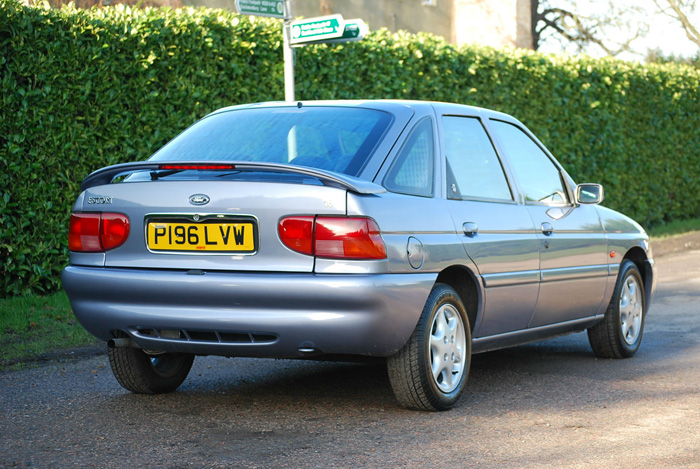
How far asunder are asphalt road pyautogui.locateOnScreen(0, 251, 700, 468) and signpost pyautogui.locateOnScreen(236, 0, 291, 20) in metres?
3.41

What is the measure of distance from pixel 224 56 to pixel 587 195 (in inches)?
211

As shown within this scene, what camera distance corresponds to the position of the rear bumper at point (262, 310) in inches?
194

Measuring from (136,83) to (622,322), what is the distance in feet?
17.6

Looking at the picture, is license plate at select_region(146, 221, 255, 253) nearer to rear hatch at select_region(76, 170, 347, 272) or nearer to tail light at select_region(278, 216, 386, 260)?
rear hatch at select_region(76, 170, 347, 272)

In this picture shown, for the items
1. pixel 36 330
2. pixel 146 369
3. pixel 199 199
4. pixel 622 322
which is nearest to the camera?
pixel 199 199

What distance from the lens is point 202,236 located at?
513 centimetres

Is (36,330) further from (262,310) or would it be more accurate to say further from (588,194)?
(588,194)

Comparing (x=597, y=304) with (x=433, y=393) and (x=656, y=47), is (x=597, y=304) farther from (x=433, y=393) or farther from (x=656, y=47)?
(x=656, y=47)

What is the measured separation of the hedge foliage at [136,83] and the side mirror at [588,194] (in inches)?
191

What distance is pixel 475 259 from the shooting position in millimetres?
5797

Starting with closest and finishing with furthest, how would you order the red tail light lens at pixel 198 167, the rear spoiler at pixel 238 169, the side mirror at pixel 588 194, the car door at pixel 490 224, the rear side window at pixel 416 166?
1. the rear spoiler at pixel 238 169
2. the red tail light lens at pixel 198 167
3. the rear side window at pixel 416 166
4. the car door at pixel 490 224
5. the side mirror at pixel 588 194

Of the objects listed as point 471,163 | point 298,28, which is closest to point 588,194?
point 471,163

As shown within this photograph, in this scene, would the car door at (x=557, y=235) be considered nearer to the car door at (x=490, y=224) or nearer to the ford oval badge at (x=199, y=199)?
the car door at (x=490, y=224)

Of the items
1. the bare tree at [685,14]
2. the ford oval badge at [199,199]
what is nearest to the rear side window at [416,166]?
the ford oval badge at [199,199]
